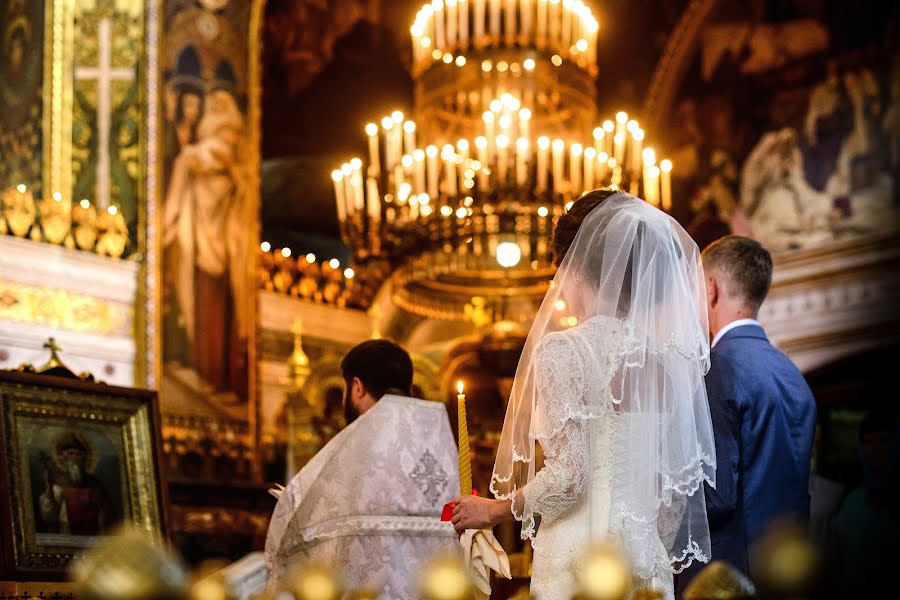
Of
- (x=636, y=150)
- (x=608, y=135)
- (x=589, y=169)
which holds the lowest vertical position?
(x=589, y=169)

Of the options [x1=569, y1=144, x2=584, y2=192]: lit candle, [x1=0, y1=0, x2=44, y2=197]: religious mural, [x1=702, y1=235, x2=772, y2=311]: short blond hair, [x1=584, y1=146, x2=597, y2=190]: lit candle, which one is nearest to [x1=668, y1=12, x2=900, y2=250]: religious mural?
[x1=584, y1=146, x2=597, y2=190]: lit candle

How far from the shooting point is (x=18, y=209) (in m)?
7.26

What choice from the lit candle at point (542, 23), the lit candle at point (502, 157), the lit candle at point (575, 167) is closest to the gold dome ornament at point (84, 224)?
the lit candle at point (502, 157)

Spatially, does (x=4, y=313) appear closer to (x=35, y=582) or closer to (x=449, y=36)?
(x=35, y=582)

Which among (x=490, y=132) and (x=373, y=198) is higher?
(x=490, y=132)

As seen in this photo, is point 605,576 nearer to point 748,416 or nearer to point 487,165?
point 748,416

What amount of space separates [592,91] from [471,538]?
7.17 meters

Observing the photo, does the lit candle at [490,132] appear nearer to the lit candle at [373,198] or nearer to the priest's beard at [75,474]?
the lit candle at [373,198]

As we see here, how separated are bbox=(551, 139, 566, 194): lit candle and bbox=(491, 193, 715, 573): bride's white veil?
13.5ft

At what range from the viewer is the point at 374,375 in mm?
4238

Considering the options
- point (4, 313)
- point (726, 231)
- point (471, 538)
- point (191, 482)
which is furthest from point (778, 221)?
point (471, 538)

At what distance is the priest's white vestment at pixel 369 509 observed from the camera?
4141mm

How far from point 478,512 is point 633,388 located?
A: 1.57 feet

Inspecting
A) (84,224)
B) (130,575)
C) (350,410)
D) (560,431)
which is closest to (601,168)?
(84,224)
